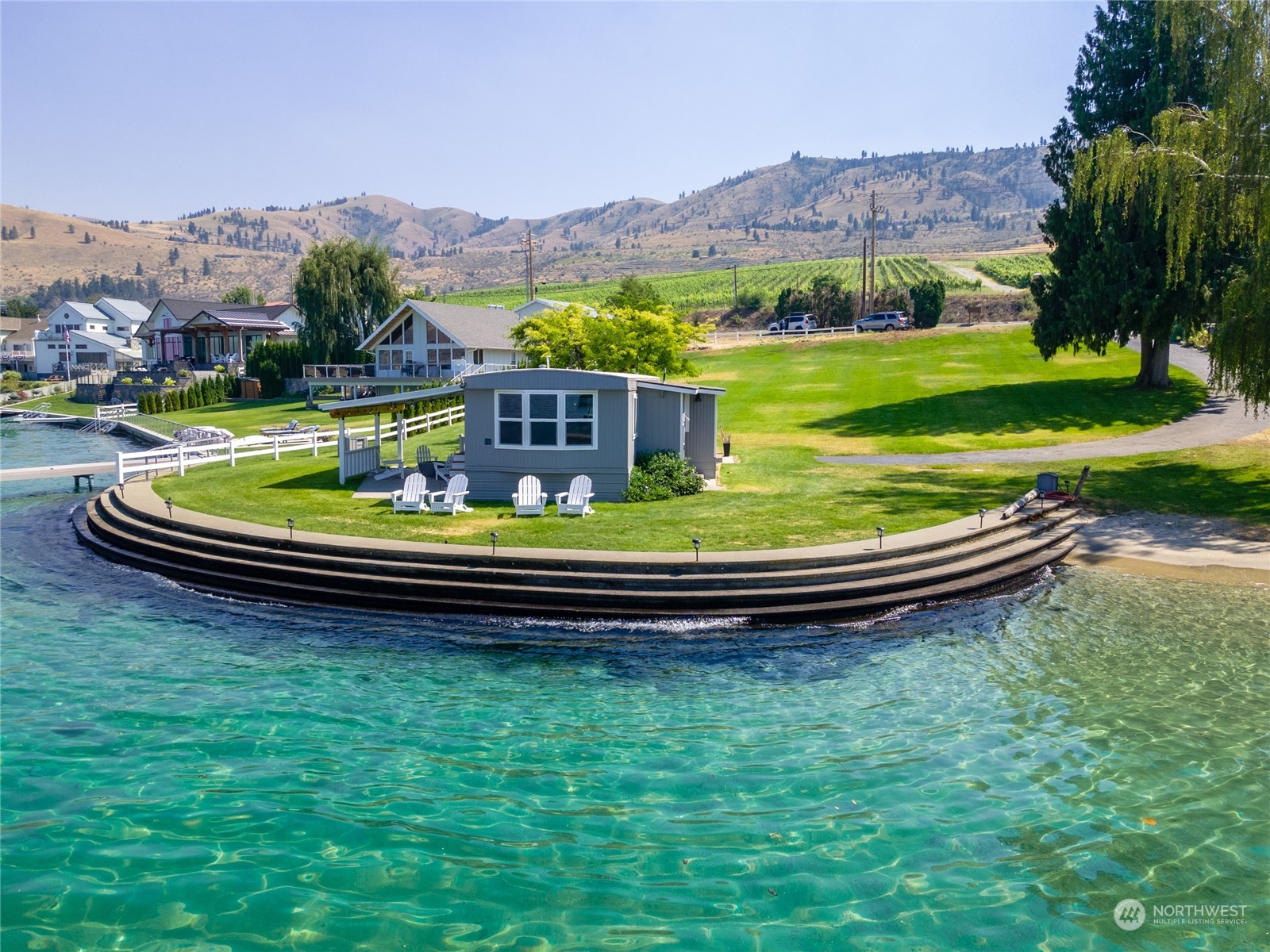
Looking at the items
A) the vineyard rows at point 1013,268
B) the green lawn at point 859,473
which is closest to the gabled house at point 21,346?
the green lawn at point 859,473

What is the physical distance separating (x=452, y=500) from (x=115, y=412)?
45.4 m

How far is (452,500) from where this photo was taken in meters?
20.6

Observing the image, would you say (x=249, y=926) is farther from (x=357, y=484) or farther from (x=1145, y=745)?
(x=357, y=484)

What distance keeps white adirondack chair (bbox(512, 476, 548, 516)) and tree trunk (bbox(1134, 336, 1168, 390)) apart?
30945 mm

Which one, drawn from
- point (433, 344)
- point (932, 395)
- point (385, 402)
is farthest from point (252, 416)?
point (932, 395)

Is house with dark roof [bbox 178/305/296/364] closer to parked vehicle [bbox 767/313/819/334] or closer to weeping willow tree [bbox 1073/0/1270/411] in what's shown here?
parked vehicle [bbox 767/313/819/334]

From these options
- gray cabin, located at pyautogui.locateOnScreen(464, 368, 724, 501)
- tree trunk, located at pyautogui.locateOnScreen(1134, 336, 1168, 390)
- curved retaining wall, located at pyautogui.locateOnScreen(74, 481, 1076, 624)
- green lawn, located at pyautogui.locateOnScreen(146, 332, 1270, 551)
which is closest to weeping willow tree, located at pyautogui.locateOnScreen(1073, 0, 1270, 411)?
green lawn, located at pyautogui.locateOnScreen(146, 332, 1270, 551)

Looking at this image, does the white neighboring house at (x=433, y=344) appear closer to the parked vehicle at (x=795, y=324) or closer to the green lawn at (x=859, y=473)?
the green lawn at (x=859, y=473)

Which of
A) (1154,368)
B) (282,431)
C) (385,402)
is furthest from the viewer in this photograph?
(1154,368)

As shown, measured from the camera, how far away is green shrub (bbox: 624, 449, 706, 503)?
2208 cm

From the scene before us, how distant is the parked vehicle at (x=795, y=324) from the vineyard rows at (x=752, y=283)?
18.1 m

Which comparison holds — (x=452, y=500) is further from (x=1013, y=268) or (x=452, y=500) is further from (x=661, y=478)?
(x=1013, y=268)

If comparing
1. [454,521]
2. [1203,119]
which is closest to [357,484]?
[454,521]

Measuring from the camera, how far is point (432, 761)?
968cm
